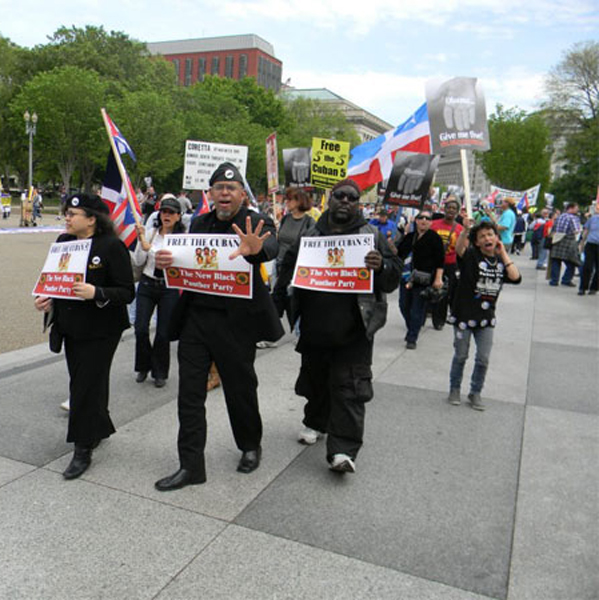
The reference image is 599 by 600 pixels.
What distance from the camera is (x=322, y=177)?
10.1 m

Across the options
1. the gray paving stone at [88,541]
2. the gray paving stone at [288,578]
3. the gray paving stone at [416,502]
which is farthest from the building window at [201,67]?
the gray paving stone at [288,578]

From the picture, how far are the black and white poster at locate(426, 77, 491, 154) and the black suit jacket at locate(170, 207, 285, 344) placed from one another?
3.90m

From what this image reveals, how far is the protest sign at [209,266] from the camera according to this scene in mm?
3738

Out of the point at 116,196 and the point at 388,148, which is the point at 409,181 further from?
the point at 116,196

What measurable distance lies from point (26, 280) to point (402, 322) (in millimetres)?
7114

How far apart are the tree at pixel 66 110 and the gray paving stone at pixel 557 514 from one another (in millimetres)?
39278

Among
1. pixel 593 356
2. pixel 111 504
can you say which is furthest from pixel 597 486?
pixel 593 356

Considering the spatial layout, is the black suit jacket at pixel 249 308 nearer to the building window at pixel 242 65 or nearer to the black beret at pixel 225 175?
the black beret at pixel 225 175

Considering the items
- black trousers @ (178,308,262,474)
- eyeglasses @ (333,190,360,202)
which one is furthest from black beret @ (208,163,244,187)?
black trousers @ (178,308,262,474)

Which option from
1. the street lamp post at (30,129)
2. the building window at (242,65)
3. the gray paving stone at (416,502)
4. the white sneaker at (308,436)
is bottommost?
the gray paving stone at (416,502)

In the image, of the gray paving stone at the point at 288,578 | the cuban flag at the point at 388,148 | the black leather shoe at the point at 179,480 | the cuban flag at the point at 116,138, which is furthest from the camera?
the cuban flag at the point at 388,148

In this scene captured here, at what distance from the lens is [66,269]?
13.2 feet

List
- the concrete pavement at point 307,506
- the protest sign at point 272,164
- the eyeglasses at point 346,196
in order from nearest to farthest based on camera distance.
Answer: the concrete pavement at point 307,506
the eyeglasses at point 346,196
the protest sign at point 272,164

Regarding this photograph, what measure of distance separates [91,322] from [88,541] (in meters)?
1.39
